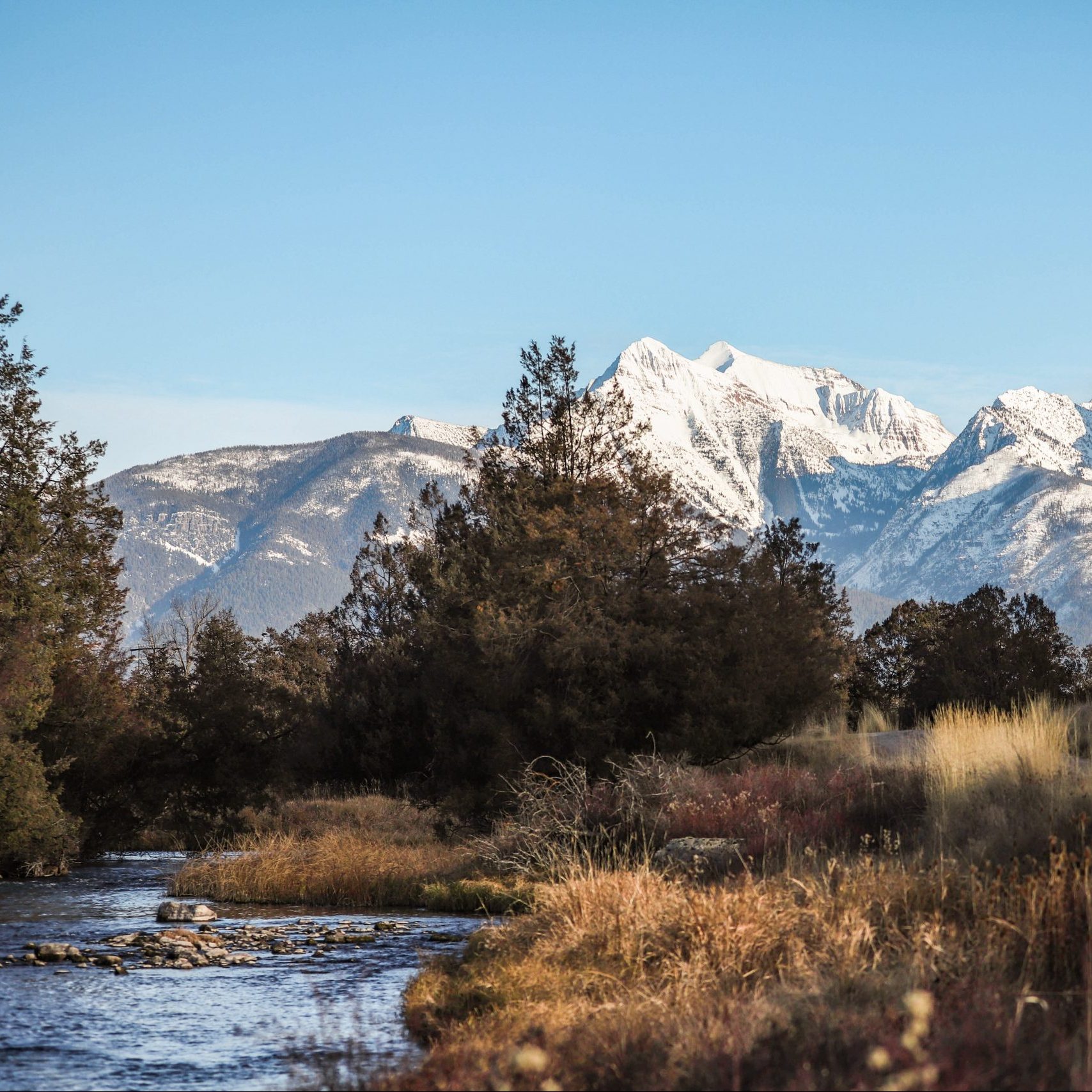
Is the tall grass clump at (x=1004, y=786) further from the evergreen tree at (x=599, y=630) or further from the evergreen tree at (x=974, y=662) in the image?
the evergreen tree at (x=974, y=662)

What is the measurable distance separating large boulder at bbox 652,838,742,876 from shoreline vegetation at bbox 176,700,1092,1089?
329 mm

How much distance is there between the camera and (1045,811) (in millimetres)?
14812

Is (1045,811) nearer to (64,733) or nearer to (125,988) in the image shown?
(125,988)

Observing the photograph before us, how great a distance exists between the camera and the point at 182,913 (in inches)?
938

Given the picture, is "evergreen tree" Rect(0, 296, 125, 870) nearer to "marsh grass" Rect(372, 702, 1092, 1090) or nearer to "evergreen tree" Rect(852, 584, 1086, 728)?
"marsh grass" Rect(372, 702, 1092, 1090)

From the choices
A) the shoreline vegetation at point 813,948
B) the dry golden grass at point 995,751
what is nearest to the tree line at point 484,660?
the shoreline vegetation at point 813,948

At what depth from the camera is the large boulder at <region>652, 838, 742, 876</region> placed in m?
17.9

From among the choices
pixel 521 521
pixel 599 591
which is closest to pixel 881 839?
pixel 599 591

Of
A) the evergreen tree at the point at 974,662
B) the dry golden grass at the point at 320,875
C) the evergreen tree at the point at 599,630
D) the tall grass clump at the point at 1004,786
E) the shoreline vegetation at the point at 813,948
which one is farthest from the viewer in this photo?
the evergreen tree at the point at 974,662

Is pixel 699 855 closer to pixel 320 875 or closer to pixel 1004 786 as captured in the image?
pixel 1004 786

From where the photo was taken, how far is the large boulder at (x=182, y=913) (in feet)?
77.0

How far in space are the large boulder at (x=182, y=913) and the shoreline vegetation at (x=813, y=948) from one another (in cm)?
521

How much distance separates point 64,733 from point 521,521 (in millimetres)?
13836

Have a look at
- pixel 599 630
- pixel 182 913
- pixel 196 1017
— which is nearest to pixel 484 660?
pixel 599 630
